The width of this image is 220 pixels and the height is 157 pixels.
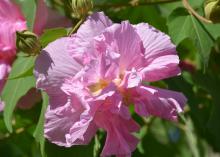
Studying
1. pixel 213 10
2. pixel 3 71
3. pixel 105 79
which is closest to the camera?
pixel 105 79

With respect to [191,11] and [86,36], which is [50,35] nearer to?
[86,36]

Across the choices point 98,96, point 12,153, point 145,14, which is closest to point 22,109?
point 12,153

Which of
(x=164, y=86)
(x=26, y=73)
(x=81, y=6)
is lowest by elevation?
(x=164, y=86)

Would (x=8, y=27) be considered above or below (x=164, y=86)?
above

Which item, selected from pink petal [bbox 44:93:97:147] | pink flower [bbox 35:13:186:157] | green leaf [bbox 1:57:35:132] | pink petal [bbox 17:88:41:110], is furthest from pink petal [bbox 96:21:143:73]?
pink petal [bbox 17:88:41:110]

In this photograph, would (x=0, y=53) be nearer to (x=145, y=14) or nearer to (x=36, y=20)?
(x=36, y=20)

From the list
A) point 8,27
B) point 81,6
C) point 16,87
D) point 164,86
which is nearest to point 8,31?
point 8,27

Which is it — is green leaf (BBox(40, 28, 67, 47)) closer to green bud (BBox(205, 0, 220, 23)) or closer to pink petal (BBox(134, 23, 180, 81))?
pink petal (BBox(134, 23, 180, 81))
